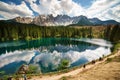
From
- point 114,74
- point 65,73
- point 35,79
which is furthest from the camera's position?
point 65,73

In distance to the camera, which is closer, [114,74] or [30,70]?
[114,74]

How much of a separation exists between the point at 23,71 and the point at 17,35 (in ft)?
462

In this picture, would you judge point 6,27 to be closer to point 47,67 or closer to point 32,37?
point 32,37

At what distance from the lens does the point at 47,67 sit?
5831cm

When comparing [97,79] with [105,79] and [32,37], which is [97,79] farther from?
[32,37]

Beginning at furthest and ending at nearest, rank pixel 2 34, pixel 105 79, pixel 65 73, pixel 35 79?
pixel 2 34 → pixel 65 73 → pixel 35 79 → pixel 105 79

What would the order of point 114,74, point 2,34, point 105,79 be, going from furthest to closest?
point 2,34, point 114,74, point 105,79

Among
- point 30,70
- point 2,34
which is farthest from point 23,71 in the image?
point 2,34

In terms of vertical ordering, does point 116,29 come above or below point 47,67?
above

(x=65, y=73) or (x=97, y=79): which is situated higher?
(x=97, y=79)

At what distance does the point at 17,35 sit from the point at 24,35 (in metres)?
13.4

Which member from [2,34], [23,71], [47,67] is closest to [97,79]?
[23,71]

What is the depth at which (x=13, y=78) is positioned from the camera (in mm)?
37594

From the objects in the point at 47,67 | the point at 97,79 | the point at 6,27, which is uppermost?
the point at 6,27
